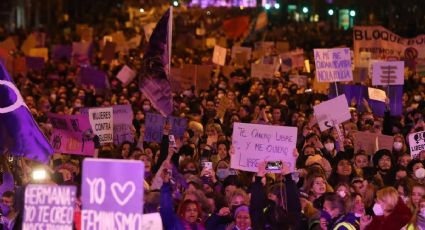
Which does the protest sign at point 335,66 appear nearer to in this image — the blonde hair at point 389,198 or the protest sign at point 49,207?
the blonde hair at point 389,198

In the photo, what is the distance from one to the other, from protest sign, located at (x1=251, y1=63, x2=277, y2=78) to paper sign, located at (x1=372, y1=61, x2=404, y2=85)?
215 inches

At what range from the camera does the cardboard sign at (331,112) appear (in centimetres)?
1412

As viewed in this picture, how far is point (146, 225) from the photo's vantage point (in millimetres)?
7891

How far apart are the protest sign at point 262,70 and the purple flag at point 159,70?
273 inches

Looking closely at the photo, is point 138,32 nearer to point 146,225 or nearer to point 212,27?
point 212,27

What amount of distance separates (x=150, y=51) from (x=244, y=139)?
4.15 meters

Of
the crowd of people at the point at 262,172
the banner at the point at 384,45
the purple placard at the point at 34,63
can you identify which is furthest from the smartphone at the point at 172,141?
the purple placard at the point at 34,63

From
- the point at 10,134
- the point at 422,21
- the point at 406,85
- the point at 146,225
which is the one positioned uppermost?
the point at 422,21

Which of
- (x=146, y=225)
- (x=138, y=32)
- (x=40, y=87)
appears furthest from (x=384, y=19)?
(x=146, y=225)

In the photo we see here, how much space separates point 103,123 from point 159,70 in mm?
1412

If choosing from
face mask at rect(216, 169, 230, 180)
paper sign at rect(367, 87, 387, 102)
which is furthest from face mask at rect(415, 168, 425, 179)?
paper sign at rect(367, 87, 387, 102)

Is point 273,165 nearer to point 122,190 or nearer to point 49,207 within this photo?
point 49,207

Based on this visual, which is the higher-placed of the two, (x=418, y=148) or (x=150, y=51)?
(x=150, y=51)

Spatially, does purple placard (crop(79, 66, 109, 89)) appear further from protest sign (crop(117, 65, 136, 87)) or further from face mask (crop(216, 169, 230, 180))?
face mask (crop(216, 169, 230, 180))
